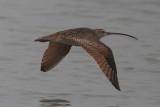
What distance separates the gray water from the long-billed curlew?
0.46 m

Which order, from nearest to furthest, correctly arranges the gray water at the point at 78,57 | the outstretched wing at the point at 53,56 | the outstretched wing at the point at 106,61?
the outstretched wing at the point at 106,61, the outstretched wing at the point at 53,56, the gray water at the point at 78,57

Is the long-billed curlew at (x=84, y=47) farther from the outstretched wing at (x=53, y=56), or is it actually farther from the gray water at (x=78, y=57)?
the gray water at (x=78, y=57)

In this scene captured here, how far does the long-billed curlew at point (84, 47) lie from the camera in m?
7.85

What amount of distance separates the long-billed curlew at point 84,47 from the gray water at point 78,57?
1.51ft

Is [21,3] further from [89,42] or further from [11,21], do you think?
[89,42]

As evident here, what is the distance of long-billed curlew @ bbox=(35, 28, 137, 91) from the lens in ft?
Answer: 25.8

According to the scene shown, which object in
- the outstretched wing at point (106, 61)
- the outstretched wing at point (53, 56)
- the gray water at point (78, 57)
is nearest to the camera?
the outstretched wing at point (106, 61)

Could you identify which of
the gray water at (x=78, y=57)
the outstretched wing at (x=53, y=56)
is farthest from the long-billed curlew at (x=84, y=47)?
the gray water at (x=78, y=57)

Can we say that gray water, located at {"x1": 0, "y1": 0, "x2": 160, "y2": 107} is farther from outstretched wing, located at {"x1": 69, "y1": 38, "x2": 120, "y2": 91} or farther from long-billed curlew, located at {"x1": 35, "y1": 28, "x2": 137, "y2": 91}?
outstretched wing, located at {"x1": 69, "y1": 38, "x2": 120, "y2": 91}

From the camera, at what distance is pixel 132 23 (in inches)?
511

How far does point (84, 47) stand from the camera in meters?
8.22

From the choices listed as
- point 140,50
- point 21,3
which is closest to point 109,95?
point 140,50

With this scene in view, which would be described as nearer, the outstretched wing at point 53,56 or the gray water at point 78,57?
the outstretched wing at point 53,56

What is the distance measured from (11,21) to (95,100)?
13.4 feet
